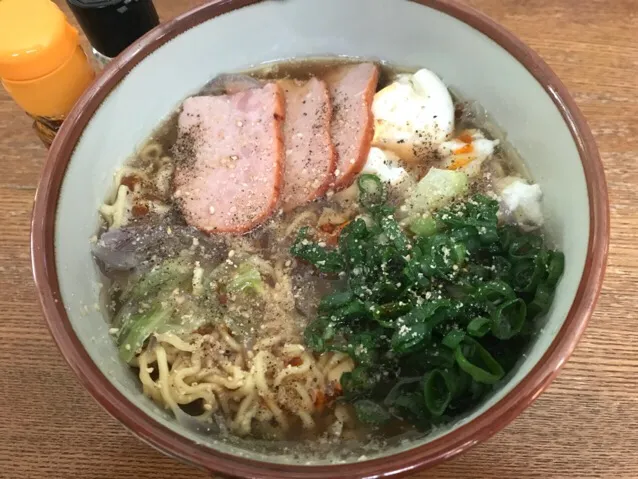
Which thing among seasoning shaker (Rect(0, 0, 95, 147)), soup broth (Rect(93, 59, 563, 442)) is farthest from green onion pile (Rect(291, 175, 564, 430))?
seasoning shaker (Rect(0, 0, 95, 147))

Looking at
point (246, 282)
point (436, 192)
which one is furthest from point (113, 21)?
point (436, 192)

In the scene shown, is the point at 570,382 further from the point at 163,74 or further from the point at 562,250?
the point at 163,74

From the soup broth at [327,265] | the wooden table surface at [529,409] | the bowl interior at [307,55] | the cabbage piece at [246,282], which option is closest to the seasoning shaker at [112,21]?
the bowl interior at [307,55]

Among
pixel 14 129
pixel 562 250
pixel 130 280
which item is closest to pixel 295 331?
pixel 130 280

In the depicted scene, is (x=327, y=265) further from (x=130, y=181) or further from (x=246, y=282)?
(x=130, y=181)

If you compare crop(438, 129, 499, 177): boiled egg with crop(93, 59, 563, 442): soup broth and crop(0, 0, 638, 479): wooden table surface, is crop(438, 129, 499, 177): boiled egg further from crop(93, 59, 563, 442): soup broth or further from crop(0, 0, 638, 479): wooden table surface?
crop(0, 0, 638, 479): wooden table surface

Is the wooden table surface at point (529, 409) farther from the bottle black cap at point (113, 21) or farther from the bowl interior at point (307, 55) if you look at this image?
the bottle black cap at point (113, 21)
